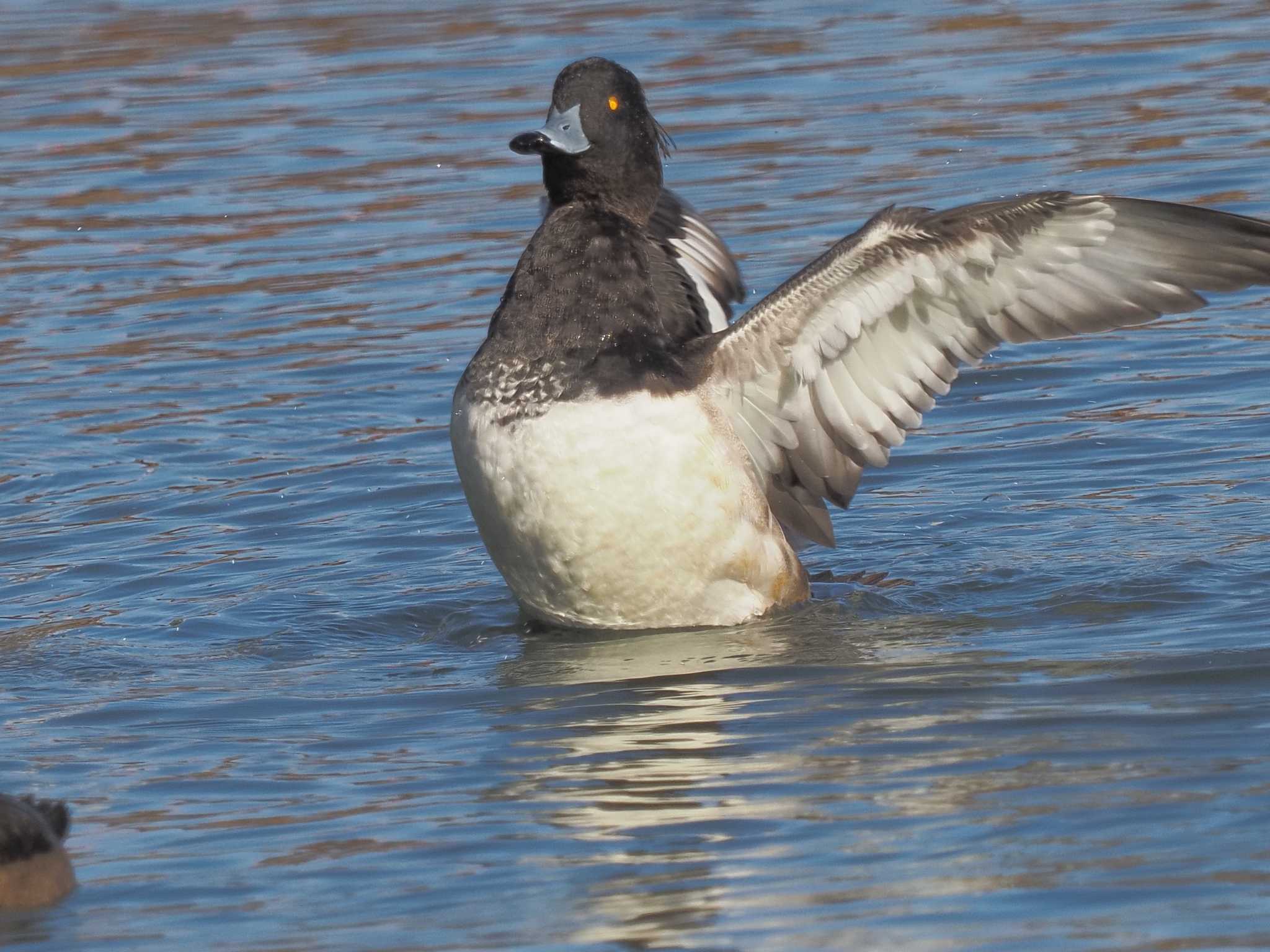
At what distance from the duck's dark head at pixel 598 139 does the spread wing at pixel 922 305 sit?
26.3 inches

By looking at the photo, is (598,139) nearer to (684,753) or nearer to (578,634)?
(578,634)

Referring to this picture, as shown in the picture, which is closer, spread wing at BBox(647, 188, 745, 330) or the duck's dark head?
the duck's dark head

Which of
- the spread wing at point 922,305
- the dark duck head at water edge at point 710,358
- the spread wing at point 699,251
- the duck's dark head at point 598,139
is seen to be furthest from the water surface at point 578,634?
the duck's dark head at point 598,139

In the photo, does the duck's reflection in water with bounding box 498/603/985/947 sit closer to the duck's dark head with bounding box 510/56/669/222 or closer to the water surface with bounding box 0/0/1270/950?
the water surface with bounding box 0/0/1270/950

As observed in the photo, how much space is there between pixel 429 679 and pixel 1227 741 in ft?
7.82

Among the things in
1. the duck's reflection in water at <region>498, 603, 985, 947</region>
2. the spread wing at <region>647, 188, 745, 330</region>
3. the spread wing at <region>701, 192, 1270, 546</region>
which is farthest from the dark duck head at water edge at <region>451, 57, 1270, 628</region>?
the spread wing at <region>647, 188, 745, 330</region>

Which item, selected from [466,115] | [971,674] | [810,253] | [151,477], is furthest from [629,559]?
[466,115]

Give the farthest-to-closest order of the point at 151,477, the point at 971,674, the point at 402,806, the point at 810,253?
the point at 810,253 < the point at 151,477 < the point at 971,674 < the point at 402,806

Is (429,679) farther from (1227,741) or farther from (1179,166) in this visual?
(1179,166)

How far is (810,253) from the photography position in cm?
1157

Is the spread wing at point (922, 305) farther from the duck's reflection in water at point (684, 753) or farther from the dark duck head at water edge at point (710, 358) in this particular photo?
the duck's reflection in water at point (684, 753)

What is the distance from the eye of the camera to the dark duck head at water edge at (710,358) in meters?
6.64

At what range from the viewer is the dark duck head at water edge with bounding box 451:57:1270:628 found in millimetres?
6637

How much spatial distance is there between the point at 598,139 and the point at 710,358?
85cm
